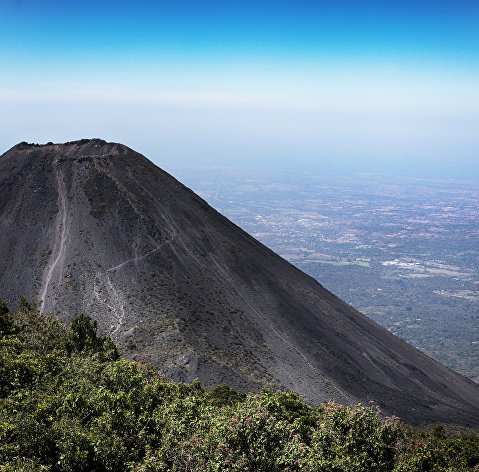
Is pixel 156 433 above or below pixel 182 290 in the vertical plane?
below

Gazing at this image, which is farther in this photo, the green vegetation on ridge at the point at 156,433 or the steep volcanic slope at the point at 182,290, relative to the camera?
the steep volcanic slope at the point at 182,290

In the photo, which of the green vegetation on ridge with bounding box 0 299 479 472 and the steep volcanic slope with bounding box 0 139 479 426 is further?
the steep volcanic slope with bounding box 0 139 479 426

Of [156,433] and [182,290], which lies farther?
[182,290]

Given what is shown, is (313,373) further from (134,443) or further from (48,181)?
(48,181)
